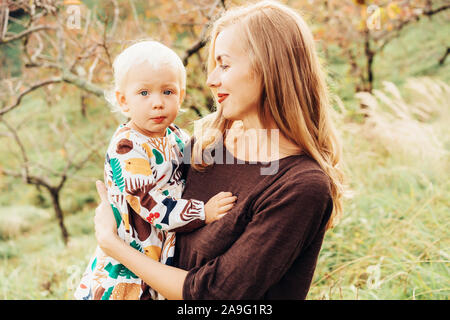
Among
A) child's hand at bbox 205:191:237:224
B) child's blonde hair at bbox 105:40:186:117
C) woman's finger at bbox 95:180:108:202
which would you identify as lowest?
woman's finger at bbox 95:180:108:202

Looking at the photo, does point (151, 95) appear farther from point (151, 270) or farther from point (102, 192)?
point (151, 270)

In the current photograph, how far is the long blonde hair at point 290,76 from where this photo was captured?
1.44 metres

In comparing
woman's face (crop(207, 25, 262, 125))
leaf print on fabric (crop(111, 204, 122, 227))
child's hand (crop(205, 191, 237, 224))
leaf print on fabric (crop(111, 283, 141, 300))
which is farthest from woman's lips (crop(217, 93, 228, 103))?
leaf print on fabric (crop(111, 283, 141, 300))

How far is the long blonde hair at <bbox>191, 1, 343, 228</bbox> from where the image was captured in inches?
56.6

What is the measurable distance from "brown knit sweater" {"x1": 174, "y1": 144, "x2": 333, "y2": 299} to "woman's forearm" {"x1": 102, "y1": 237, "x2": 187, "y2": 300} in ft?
0.14

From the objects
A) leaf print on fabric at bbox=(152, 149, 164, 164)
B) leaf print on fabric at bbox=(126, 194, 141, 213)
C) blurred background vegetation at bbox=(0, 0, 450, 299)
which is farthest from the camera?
blurred background vegetation at bbox=(0, 0, 450, 299)

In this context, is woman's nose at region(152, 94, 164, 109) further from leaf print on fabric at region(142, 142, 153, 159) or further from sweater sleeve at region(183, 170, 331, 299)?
sweater sleeve at region(183, 170, 331, 299)

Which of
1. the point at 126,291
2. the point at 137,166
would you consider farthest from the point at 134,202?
the point at 126,291

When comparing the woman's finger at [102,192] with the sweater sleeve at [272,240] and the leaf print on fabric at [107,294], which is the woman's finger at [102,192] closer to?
the leaf print on fabric at [107,294]

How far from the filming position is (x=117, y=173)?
156 centimetres

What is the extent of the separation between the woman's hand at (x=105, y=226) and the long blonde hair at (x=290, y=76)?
0.74 meters

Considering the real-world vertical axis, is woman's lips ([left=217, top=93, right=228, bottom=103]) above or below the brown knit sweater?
above

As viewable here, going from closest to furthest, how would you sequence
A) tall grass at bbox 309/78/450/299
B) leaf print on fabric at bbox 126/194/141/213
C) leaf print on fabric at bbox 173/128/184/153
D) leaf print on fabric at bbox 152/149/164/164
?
leaf print on fabric at bbox 126/194/141/213, leaf print on fabric at bbox 152/149/164/164, leaf print on fabric at bbox 173/128/184/153, tall grass at bbox 309/78/450/299
